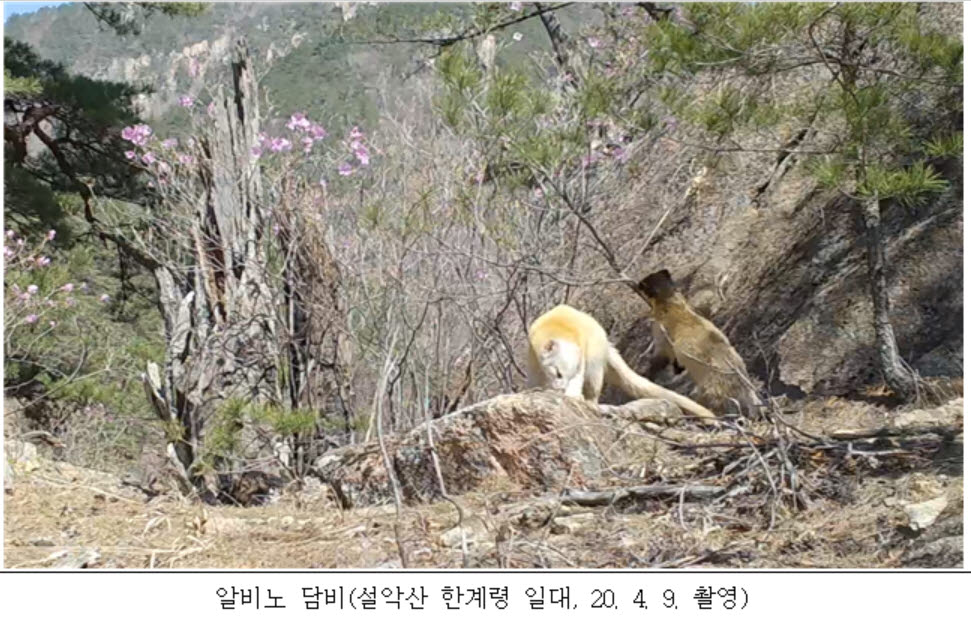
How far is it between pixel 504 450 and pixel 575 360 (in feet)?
3.31

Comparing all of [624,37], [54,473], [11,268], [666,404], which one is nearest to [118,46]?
[11,268]

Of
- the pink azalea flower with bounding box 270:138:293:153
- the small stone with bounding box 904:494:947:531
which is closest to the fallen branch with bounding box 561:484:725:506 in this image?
the small stone with bounding box 904:494:947:531

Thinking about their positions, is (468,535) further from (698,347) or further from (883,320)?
(883,320)

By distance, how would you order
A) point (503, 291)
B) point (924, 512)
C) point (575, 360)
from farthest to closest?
point (503, 291) → point (575, 360) → point (924, 512)

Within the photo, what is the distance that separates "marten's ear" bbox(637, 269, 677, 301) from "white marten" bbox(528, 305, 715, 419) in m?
0.46

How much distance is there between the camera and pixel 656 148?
905cm

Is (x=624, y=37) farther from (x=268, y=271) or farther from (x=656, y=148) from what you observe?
(x=268, y=271)

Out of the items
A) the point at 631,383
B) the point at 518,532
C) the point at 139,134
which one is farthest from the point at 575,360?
the point at 139,134

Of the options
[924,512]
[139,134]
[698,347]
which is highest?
[139,134]

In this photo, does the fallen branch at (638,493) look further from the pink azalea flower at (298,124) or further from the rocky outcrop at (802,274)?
the pink azalea flower at (298,124)

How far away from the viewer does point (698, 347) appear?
657 cm

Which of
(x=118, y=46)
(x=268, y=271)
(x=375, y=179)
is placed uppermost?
(x=118, y=46)

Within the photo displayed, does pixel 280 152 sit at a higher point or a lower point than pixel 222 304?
higher

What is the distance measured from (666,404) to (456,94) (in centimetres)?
209
